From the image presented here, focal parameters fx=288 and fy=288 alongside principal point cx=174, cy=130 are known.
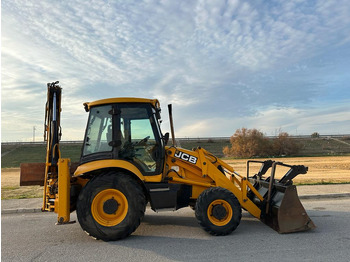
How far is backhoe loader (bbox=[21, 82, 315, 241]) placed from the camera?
16.9 ft

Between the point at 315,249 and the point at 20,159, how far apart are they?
4623cm

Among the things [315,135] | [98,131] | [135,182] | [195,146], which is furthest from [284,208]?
[315,135]

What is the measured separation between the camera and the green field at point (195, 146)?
4400 centimetres

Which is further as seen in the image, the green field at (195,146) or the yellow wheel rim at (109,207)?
the green field at (195,146)

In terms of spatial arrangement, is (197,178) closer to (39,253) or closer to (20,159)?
(39,253)

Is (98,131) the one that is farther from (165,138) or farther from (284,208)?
(284,208)

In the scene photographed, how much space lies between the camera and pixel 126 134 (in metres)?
5.52

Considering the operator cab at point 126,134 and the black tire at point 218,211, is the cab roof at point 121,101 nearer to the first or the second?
the operator cab at point 126,134

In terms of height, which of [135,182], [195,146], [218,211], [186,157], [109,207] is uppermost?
[195,146]

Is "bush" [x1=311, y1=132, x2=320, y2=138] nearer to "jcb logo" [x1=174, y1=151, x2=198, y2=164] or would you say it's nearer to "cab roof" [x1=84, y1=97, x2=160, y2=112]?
"jcb logo" [x1=174, y1=151, x2=198, y2=164]

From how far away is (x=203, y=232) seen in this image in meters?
5.53

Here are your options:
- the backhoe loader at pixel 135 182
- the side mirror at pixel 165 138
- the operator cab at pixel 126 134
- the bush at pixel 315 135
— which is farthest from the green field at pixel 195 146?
the side mirror at pixel 165 138

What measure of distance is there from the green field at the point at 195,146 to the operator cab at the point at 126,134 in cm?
3762

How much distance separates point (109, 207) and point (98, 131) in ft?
4.80
